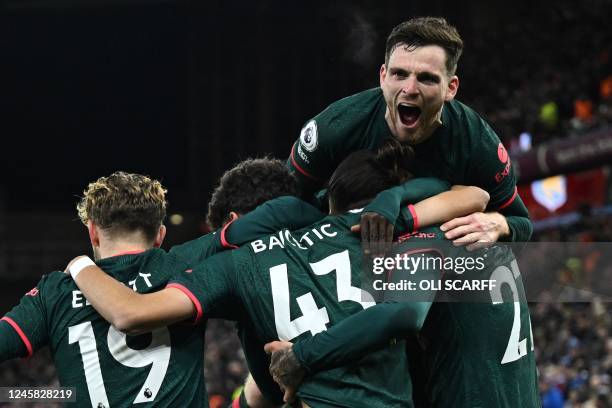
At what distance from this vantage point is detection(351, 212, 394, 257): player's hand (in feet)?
10.4

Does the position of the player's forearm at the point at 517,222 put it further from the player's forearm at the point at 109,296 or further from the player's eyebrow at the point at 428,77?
the player's forearm at the point at 109,296

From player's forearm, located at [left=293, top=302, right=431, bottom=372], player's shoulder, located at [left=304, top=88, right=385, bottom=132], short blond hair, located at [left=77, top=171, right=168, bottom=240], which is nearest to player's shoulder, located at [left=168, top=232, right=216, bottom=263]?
short blond hair, located at [left=77, top=171, right=168, bottom=240]

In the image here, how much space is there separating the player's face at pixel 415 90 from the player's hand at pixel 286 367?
101 cm

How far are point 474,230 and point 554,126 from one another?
1394 centimetres

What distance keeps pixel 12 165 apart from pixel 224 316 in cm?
2238

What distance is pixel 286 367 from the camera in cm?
311

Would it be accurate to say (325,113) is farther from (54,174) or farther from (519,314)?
(54,174)

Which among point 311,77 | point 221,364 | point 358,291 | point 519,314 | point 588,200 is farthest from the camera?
point 311,77

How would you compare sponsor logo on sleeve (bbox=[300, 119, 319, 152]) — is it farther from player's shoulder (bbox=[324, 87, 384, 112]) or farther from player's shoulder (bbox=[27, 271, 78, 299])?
player's shoulder (bbox=[27, 271, 78, 299])

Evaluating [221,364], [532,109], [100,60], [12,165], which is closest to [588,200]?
[532,109]

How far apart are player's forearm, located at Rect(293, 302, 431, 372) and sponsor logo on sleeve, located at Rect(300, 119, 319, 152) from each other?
0.94 m

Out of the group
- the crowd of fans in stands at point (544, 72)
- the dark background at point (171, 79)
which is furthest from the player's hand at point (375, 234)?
the dark background at point (171, 79)

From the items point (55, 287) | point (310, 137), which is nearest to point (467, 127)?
point (310, 137)

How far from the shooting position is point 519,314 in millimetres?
3770
